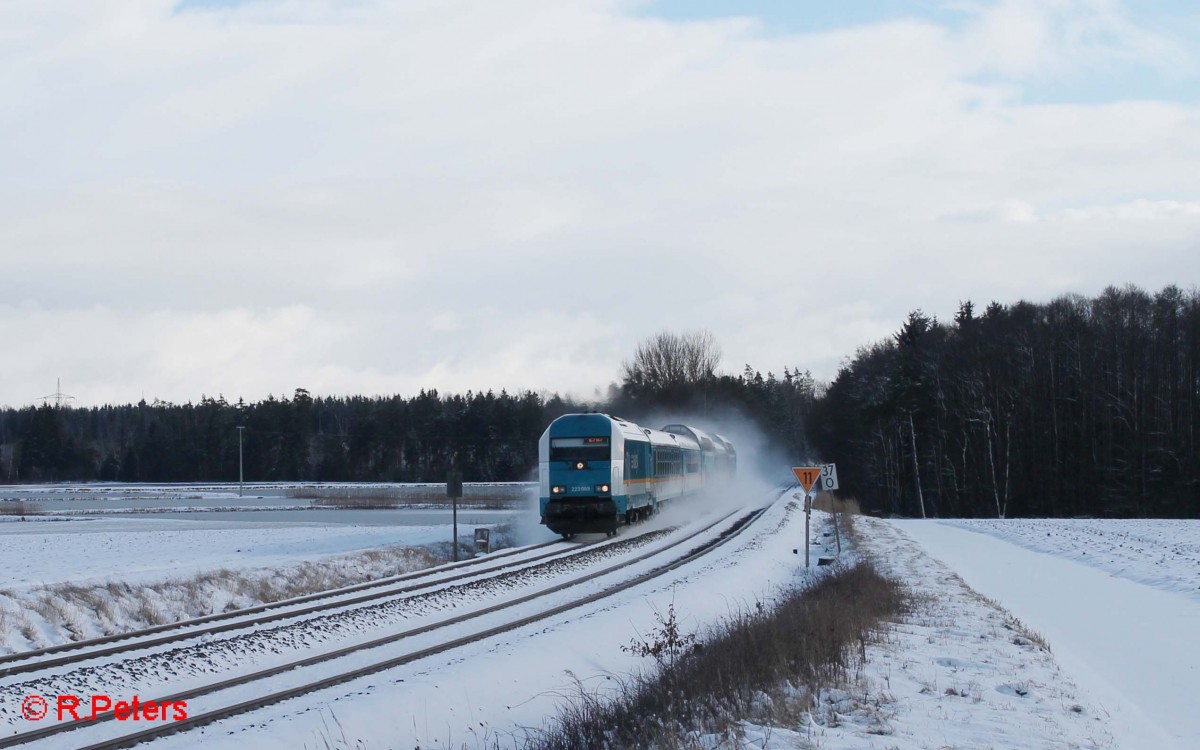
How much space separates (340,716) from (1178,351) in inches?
2400

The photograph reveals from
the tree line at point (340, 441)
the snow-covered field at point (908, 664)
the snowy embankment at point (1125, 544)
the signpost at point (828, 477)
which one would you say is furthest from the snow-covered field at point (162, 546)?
the tree line at point (340, 441)

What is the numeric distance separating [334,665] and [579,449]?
16.9m

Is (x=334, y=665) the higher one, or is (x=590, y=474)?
(x=590, y=474)

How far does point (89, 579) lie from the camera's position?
18.1 metres

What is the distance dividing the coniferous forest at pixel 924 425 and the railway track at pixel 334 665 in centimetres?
4682

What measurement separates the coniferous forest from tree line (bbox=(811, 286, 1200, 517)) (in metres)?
0.12

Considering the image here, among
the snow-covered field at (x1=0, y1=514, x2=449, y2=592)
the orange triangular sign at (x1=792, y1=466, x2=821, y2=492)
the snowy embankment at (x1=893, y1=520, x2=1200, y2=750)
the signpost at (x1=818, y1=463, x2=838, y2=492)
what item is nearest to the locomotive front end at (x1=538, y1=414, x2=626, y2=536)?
the snow-covered field at (x1=0, y1=514, x2=449, y2=592)

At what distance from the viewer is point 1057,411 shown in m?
61.7

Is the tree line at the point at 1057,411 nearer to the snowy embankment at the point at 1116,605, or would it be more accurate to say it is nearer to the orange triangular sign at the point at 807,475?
the snowy embankment at the point at 1116,605

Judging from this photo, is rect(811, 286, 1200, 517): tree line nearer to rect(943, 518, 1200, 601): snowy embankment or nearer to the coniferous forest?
the coniferous forest

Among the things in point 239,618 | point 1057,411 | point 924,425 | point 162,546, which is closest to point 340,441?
point 924,425

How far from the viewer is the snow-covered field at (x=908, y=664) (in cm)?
Answer: 867

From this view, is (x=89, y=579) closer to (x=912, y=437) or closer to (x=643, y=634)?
(x=643, y=634)

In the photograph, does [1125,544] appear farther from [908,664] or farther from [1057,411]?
[1057,411]
